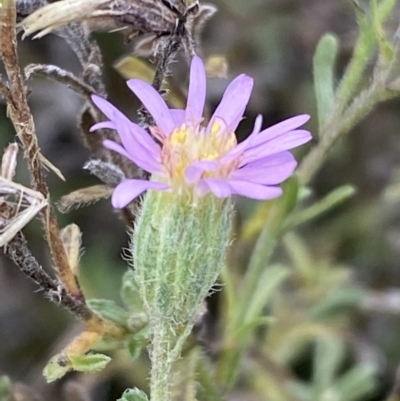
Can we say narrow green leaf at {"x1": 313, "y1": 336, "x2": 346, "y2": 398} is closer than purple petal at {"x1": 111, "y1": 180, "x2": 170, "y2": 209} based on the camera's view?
No

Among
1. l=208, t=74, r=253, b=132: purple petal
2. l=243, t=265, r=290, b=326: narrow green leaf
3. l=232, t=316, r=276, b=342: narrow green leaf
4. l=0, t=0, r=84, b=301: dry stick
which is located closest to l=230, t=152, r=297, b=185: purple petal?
l=208, t=74, r=253, b=132: purple petal

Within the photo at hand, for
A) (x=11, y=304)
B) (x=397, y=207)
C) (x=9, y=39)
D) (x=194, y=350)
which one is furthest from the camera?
(x=397, y=207)

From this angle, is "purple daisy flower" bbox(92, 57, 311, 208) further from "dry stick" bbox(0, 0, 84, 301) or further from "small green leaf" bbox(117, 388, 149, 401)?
"small green leaf" bbox(117, 388, 149, 401)

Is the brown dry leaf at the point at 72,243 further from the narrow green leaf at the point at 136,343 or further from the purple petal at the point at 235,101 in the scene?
the purple petal at the point at 235,101

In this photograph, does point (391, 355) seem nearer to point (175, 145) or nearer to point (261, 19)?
point (261, 19)

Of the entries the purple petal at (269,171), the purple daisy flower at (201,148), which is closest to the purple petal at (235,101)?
the purple daisy flower at (201,148)

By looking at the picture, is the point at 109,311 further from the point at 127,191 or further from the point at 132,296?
the point at 127,191

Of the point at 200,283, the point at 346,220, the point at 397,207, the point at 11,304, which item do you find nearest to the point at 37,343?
the point at 11,304
